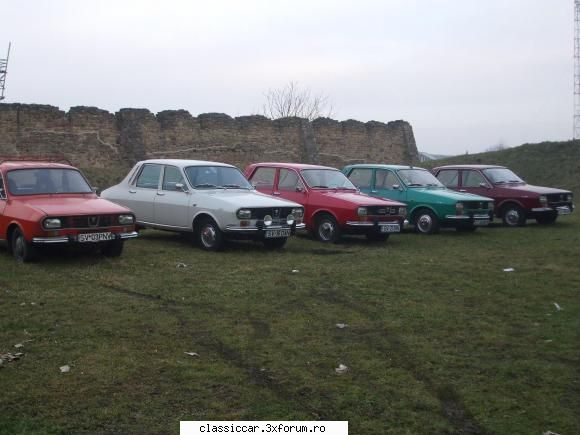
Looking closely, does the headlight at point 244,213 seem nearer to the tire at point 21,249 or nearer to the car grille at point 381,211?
the car grille at point 381,211

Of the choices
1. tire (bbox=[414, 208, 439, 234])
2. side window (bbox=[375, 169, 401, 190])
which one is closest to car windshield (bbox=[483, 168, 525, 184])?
tire (bbox=[414, 208, 439, 234])

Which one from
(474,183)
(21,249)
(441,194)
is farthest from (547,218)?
(21,249)

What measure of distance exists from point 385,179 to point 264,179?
3.04m

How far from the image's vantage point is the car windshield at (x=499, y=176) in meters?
18.1

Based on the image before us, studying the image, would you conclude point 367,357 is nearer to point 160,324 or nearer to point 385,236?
point 160,324

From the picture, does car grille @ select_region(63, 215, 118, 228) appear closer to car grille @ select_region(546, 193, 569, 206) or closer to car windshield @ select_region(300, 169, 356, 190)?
car windshield @ select_region(300, 169, 356, 190)

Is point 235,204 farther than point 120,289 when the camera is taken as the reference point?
Yes

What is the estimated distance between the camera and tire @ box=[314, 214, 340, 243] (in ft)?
43.3

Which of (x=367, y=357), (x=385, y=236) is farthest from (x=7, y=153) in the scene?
(x=367, y=357)

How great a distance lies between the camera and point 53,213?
31.3 ft

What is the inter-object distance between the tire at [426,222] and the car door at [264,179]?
11.5ft

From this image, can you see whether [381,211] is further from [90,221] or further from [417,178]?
[90,221]

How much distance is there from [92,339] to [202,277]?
121 inches

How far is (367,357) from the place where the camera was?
607 centimetres
